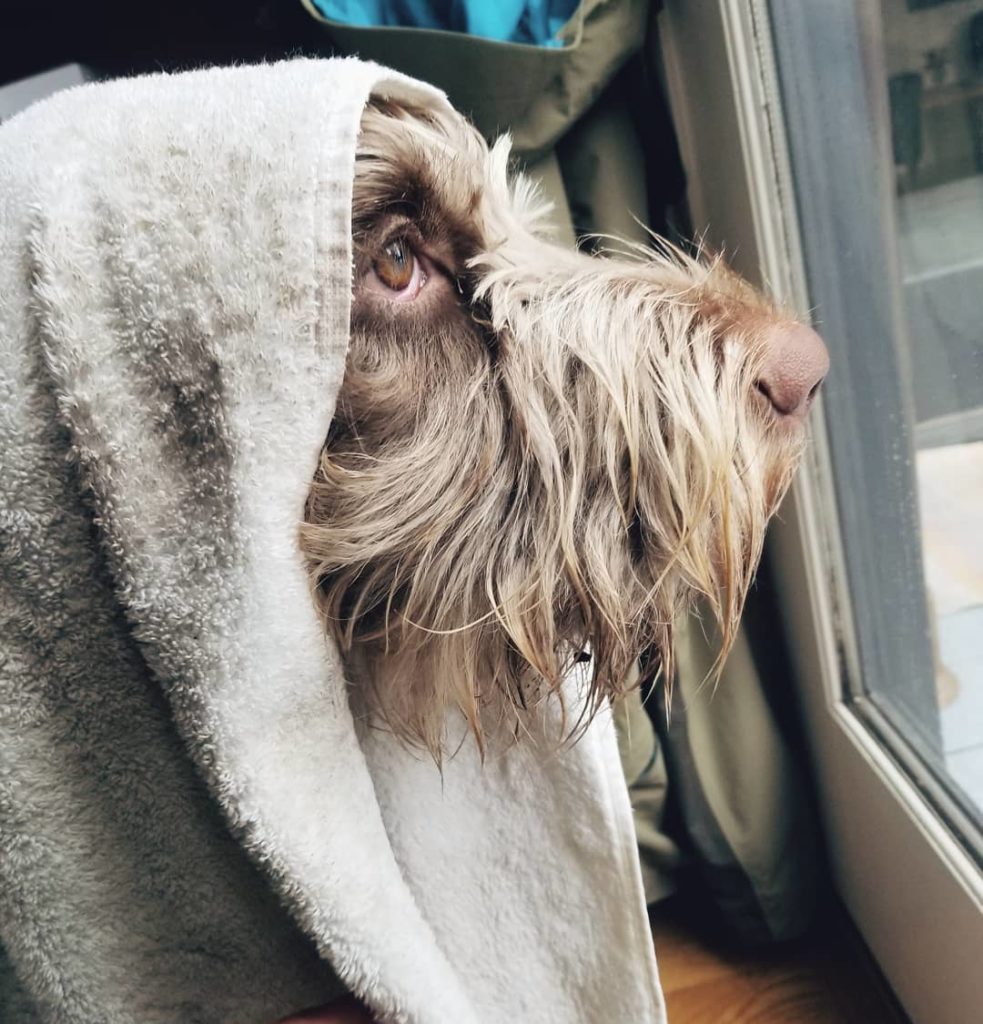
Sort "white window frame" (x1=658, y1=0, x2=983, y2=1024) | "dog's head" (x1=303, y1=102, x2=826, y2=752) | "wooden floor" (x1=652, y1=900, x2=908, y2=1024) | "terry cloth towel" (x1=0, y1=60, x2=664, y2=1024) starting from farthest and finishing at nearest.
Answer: "wooden floor" (x1=652, y1=900, x2=908, y2=1024) → "white window frame" (x1=658, y1=0, x2=983, y2=1024) → "dog's head" (x1=303, y1=102, x2=826, y2=752) → "terry cloth towel" (x1=0, y1=60, x2=664, y2=1024)

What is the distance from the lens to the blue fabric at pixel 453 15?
3.27 feet

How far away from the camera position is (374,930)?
678mm

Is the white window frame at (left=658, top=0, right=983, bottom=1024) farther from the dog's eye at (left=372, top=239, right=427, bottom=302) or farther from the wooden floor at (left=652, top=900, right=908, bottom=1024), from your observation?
the dog's eye at (left=372, top=239, right=427, bottom=302)

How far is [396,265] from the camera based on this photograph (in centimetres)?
71

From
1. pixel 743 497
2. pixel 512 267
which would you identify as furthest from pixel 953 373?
pixel 512 267

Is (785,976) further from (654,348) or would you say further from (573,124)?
(573,124)

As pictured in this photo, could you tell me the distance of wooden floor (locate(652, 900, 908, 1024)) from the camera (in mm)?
1108

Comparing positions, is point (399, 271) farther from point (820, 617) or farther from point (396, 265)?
point (820, 617)

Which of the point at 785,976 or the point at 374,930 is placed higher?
the point at 374,930

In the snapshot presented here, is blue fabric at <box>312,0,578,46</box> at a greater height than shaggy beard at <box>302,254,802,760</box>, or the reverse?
blue fabric at <box>312,0,578,46</box>

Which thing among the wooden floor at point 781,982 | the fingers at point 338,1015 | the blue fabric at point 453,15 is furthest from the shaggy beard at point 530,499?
the wooden floor at point 781,982

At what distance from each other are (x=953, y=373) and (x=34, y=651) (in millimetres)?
866

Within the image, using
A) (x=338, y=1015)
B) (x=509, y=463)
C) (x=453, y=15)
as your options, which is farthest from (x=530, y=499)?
(x=453, y=15)

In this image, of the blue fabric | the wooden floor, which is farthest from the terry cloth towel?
the wooden floor
